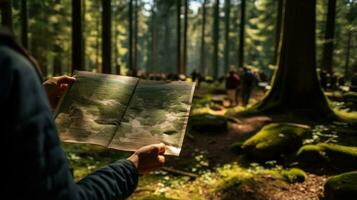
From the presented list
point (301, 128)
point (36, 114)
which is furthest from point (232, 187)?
point (36, 114)

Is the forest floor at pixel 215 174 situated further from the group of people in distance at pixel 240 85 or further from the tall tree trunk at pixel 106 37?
the tall tree trunk at pixel 106 37

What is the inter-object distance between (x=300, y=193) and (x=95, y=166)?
4430mm

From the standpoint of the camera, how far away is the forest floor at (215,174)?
673 centimetres

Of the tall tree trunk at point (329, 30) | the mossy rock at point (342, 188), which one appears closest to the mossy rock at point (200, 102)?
the tall tree trunk at point (329, 30)

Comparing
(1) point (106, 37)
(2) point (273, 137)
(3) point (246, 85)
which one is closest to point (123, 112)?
(2) point (273, 137)

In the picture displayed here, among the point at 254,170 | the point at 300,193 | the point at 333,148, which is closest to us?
the point at 300,193

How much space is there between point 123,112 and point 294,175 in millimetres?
5315

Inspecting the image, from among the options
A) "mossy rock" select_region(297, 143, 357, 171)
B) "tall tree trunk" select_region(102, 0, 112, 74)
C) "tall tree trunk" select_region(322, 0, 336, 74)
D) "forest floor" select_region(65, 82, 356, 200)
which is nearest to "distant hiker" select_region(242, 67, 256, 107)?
"forest floor" select_region(65, 82, 356, 200)

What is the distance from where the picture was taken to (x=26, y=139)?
1.09m

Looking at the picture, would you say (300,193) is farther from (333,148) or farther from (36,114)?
(36,114)

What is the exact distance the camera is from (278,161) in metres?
8.30

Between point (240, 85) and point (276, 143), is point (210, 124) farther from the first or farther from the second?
point (240, 85)

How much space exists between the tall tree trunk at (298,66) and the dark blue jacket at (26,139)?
1116 centimetres

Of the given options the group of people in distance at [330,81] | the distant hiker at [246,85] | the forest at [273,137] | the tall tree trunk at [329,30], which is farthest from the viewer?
the tall tree trunk at [329,30]
